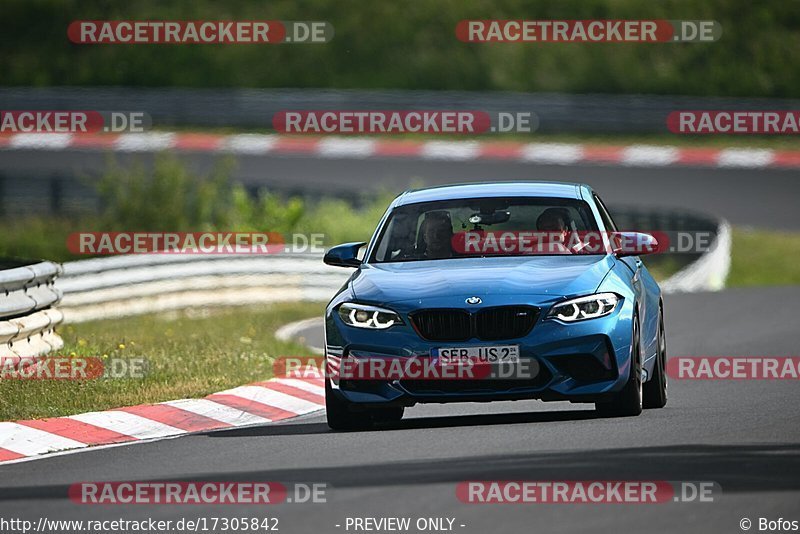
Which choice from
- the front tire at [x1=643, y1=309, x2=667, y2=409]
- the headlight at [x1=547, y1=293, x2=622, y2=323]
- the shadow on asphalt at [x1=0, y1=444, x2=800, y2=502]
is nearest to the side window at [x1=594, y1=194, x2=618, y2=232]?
the front tire at [x1=643, y1=309, x2=667, y2=409]

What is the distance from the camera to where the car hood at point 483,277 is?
10828 millimetres

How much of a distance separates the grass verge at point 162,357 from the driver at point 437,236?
2.49 metres

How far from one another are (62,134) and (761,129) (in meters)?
16.2

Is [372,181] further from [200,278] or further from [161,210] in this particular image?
[200,278]

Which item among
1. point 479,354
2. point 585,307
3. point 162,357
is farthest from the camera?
point 162,357

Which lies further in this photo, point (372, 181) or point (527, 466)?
point (372, 181)

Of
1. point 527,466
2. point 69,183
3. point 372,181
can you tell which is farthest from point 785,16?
point 527,466

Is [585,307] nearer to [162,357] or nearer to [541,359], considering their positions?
[541,359]

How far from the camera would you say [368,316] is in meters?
10.9

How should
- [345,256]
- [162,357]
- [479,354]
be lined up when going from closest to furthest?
[479,354] < [345,256] < [162,357]

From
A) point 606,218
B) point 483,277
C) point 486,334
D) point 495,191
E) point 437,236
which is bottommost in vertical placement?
point 486,334

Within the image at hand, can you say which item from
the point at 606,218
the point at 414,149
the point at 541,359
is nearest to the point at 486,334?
the point at 541,359

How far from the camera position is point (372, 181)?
37.8 m

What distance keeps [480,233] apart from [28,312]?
425 centimetres
